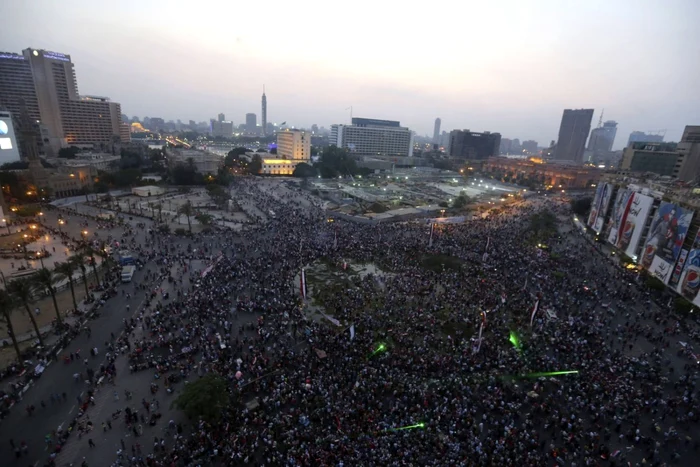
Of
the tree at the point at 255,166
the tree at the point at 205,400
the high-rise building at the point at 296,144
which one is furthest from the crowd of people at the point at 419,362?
the high-rise building at the point at 296,144

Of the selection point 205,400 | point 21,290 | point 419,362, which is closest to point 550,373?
point 419,362

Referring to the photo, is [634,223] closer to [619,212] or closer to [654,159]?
[619,212]

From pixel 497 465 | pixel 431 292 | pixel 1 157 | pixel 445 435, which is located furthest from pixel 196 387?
pixel 1 157

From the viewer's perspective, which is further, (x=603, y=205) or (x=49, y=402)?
(x=603, y=205)

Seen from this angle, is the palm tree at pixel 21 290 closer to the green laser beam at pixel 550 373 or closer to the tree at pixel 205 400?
the tree at pixel 205 400

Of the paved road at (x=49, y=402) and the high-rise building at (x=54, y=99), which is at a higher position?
the high-rise building at (x=54, y=99)

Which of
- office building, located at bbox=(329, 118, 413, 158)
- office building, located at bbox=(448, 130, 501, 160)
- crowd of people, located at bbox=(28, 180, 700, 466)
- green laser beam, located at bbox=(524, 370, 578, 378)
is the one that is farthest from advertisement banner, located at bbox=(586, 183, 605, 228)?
office building, located at bbox=(448, 130, 501, 160)
